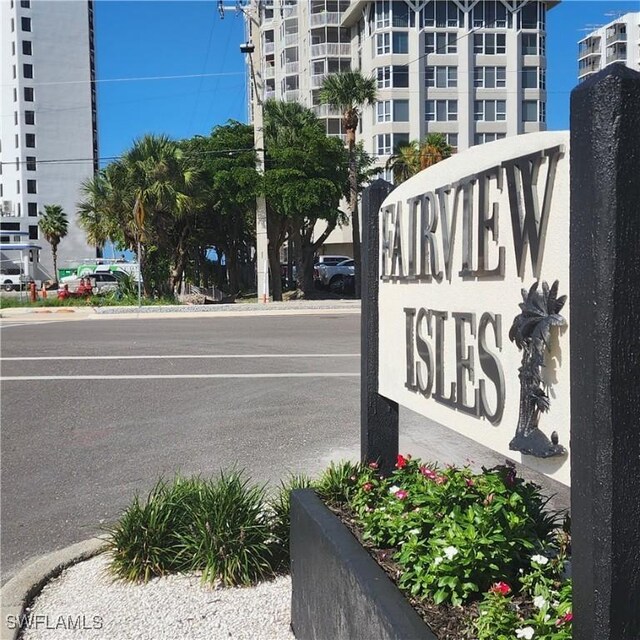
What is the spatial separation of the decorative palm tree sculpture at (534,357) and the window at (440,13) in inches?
2391

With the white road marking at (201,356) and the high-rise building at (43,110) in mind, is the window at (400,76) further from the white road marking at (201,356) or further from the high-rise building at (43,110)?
the white road marking at (201,356)

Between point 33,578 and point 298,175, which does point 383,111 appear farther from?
point 33,578

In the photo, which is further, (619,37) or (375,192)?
(619,37)

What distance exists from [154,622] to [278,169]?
28.5m

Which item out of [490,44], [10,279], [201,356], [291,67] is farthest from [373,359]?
[291,67]

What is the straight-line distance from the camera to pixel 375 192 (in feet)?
12.2

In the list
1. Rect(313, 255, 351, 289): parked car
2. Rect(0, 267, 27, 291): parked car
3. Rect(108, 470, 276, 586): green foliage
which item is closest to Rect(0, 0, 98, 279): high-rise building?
Rect(0, 267, 27, 291): parked car

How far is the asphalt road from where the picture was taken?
19.1 ft

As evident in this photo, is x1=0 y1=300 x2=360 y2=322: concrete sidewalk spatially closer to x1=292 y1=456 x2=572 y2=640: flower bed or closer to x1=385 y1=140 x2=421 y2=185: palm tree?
x1=385 y1=140 x2=421 y2=185: palm tree

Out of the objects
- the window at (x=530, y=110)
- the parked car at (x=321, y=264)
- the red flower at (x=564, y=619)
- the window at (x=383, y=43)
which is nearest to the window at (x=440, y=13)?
the window at (x=383, y=43)

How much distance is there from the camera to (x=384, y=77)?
2327 inches

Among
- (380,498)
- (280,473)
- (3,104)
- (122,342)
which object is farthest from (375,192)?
(3,104)

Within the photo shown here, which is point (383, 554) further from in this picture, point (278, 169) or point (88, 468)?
point (278, 169)

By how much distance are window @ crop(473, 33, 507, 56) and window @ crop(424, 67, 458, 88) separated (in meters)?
2.37
